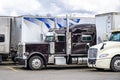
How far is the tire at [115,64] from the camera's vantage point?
67.2 ft

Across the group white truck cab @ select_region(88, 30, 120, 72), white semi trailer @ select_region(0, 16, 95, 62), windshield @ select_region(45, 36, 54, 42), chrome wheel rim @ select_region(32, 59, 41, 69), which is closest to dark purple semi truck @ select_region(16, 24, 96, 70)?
windshield @ select_region(45, 36, 54, 42)

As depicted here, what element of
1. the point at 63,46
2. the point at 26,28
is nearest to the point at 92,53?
the point at 63,46

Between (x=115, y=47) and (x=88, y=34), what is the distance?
328 cm

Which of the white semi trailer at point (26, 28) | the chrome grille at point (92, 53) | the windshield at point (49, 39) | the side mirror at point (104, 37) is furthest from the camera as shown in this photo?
the white semi trailer at point (26, 28)

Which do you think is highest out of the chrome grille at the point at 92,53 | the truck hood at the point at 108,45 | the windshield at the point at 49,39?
the windshield at the point at 49,39

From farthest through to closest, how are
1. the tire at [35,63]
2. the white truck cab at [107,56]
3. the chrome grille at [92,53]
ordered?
the tire at [35,63] → the chrome grille at [92,53] → the white truck cab at [107,56]

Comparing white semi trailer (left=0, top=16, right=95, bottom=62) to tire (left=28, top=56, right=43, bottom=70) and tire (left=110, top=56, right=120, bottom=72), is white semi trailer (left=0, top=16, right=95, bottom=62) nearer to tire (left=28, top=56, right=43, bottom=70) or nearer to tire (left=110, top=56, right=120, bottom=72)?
tire (left=28, top=56, right=43, bottom=70)

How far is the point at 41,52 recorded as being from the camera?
22594 mm

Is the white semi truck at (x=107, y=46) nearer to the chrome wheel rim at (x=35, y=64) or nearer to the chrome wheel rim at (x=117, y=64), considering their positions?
the chrome wheel rim at (x=117, y=64)

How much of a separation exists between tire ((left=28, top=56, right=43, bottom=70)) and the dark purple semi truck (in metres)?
0.07

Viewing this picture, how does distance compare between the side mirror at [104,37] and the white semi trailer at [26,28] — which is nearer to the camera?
the side mirror at [104,37]

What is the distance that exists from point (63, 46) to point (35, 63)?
7.26ft

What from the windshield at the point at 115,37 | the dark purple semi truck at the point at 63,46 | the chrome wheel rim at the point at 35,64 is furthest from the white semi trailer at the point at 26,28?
the windshield at the point at 115,37

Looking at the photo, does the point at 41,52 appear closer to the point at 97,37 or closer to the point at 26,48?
the point at 26,48
